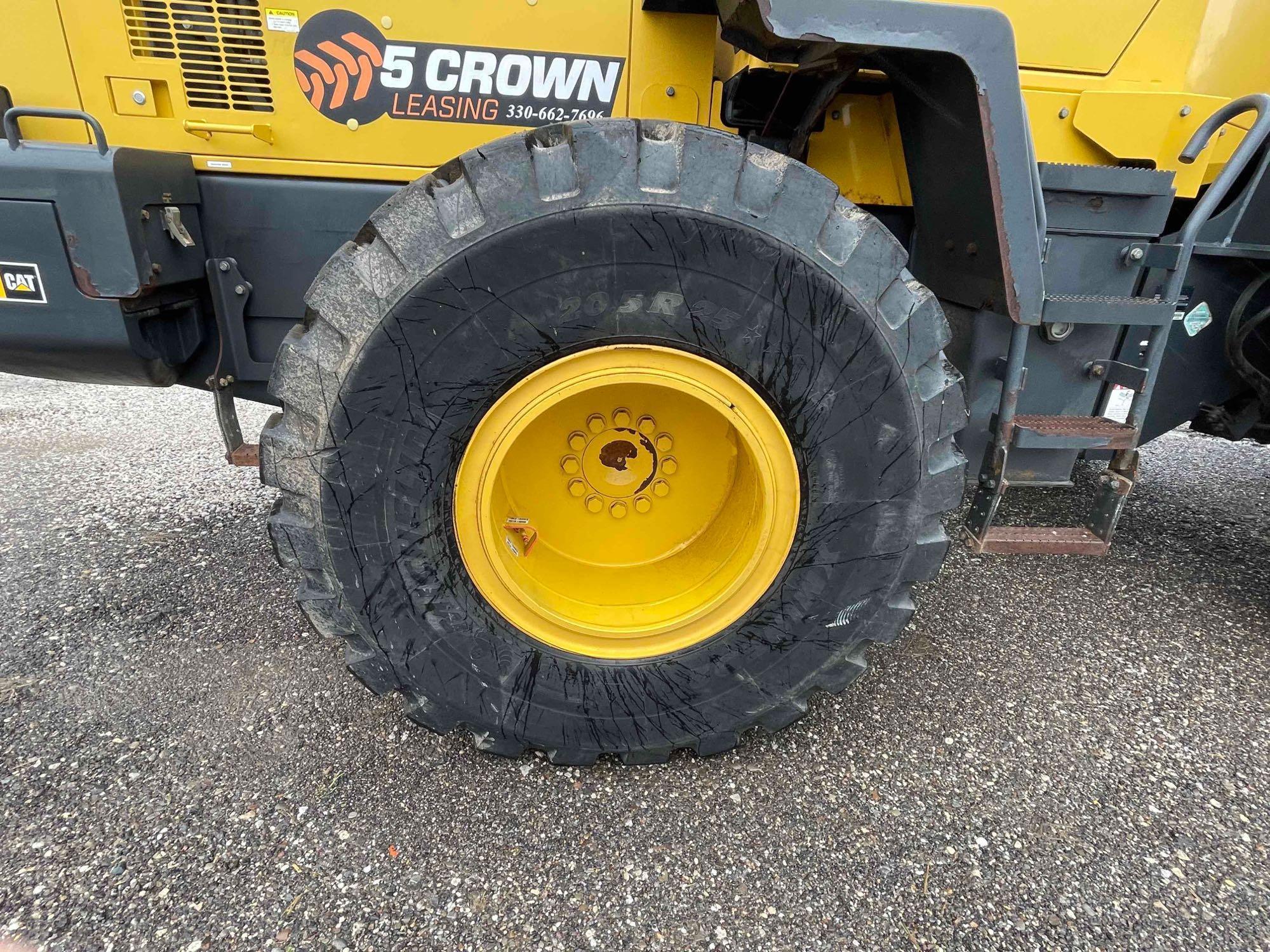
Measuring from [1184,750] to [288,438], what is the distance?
2.47 metres

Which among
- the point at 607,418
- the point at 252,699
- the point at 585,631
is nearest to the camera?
the point at 585,631

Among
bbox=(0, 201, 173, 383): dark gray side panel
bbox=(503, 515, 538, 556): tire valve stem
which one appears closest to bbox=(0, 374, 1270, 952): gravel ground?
bbox=(503, 515, 538, 556): tire valve stem

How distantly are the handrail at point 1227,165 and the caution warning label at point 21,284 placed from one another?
2873mm

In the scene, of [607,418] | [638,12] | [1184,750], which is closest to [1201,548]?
[1184,750]

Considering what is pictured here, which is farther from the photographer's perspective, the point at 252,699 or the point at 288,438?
the point at 252,699

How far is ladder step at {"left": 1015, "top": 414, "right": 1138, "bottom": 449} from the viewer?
74.7 inches

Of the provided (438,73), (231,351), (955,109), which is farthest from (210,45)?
(955,109)

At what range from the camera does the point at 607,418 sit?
5.90 ft

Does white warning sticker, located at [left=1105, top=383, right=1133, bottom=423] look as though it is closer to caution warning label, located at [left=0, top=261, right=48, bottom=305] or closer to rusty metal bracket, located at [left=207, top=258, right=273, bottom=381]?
rusty metal bracket, located at [left=207, top=258, right=273, bottom=381]

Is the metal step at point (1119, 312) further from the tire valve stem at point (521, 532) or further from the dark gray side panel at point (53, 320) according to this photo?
the dark gray side panel at point (53, 320)

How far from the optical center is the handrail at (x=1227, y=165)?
5.96ft

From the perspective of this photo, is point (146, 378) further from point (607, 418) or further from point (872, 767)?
point (872, 767)

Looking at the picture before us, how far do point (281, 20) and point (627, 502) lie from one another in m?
1.53

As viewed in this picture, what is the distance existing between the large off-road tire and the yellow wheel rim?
0.03m
